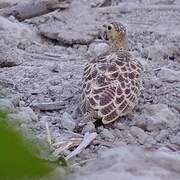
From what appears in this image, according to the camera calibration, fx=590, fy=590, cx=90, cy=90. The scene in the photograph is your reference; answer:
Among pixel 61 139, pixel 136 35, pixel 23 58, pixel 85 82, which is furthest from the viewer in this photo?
pixel 136 35

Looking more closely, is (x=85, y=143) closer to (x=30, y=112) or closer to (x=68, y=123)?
(x=68, y=123)

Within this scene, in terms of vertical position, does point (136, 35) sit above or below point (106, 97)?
below

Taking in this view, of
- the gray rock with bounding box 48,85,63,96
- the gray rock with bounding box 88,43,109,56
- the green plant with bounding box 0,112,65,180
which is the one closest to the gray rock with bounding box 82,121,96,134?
the gray rock with bounding box 48,85,63,96

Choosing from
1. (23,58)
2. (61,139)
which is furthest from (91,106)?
(23,58)

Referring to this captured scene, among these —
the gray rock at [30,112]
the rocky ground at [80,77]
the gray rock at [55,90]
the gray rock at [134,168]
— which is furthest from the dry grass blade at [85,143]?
the gray rock at [134,168]

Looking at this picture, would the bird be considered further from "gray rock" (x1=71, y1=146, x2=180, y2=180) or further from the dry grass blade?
"gray rock" (x1=71, y1=146, x2=180, y2=180)

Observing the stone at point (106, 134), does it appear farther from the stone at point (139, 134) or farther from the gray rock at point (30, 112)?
the gray rock at point (30, 112)

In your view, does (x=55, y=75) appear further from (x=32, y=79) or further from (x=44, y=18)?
(x=44, y=18)
